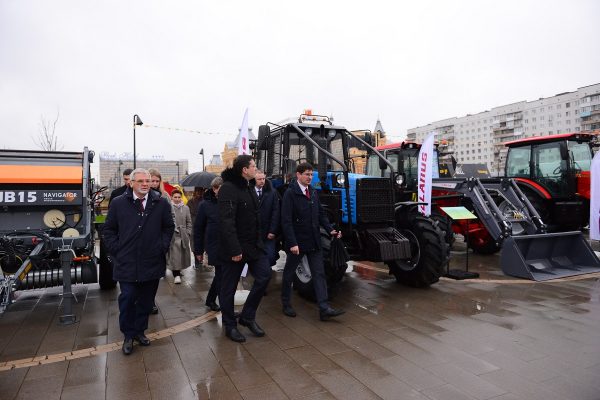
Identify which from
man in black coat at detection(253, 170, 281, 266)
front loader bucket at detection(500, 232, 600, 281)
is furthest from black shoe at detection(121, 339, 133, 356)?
front loader bucket at detection(500, 232, 600, 281)

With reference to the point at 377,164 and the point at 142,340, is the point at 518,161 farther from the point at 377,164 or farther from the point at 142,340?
the point at 142,340

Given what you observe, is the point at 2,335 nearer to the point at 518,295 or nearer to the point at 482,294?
the point at 482,294

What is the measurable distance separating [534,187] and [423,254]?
5667 mm

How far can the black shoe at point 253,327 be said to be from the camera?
4.22 metres

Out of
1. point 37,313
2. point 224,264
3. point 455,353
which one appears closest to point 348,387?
point 455,353

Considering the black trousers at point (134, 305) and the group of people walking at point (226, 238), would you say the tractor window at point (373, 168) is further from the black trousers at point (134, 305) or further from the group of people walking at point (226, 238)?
the black trousers at point (134, 305)

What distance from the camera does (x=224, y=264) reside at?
4.18 metres

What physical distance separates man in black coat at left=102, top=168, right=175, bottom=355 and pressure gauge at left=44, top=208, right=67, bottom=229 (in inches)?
89.6

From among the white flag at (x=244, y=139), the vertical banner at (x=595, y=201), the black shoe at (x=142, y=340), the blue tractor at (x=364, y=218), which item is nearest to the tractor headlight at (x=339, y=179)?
the blue tractor at (x=364, y=218)

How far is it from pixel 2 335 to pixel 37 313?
780 millimetres

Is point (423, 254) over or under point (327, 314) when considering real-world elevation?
over

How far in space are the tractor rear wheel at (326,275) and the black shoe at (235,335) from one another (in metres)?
1.49

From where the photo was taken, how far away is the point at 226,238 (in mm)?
3943

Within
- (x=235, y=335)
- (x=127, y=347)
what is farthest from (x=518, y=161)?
(x=127, y=347)
